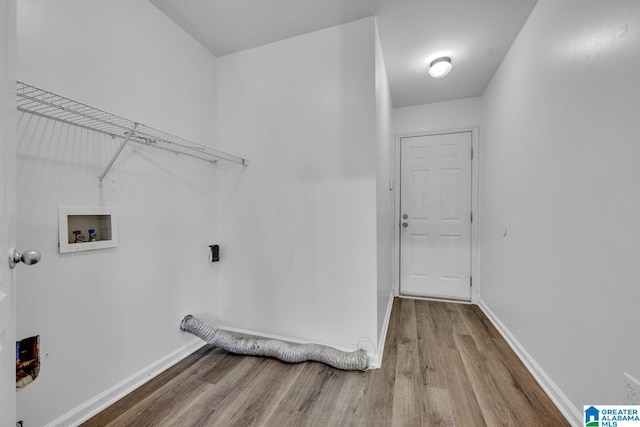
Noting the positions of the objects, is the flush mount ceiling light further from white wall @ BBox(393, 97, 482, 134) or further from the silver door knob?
the silver door knob

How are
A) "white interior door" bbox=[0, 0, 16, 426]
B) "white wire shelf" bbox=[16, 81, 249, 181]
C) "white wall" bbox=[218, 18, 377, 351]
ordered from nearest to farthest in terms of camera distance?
"white interior door" bbox=[0, 0, 16, 426] < "white wire shelf" bbox=[16, 81, 249, 181] < "white wall" bbox=[218, 18, 377, 351]

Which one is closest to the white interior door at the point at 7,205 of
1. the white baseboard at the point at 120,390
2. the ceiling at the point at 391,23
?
the white baseboard at the point at 120,390

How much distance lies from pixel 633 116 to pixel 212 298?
2.69 metres

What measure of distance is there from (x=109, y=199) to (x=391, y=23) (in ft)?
7.24

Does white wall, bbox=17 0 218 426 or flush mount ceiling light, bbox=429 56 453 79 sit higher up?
flush mount ceiling light, bbox=429 56 453 79

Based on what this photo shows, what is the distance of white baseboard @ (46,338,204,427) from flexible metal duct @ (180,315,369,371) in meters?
0.18

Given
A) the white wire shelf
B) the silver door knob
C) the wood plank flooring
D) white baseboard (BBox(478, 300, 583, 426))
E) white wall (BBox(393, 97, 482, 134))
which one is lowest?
the wood plank flooring

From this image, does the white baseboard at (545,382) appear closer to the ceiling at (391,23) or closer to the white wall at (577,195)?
the white wall at (577,195)

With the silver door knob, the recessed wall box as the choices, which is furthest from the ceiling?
the silver door knob

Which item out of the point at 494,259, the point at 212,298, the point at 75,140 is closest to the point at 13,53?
the point at 75,140

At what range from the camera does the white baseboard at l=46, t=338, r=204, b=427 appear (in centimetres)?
130

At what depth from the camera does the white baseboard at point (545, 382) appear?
1.31 meters

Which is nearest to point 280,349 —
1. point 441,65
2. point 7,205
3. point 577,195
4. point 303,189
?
point 303,189

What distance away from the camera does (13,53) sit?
2.55 ft
